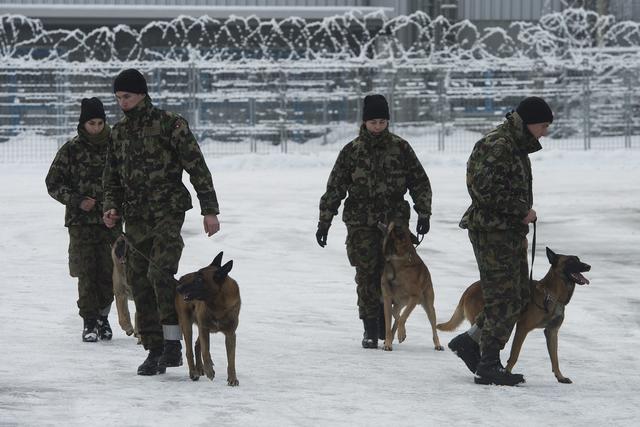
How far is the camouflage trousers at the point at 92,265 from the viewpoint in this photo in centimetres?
917

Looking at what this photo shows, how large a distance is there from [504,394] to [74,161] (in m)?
3.60

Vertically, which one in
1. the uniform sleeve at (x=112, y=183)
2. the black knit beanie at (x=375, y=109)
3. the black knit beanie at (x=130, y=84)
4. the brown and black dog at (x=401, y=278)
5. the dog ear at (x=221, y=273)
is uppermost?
the black knit beanie at (x=130, y=84)

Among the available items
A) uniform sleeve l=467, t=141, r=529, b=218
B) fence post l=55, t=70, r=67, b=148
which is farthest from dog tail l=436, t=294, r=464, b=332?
fence post l=55, t=70, r=67, b=148

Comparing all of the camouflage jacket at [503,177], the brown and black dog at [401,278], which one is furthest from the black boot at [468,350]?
the brown and black dog at [401,278]

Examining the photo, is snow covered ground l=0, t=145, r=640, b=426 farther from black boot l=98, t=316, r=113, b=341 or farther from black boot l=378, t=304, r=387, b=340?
black boot l=378, t=304, r=387, b=340

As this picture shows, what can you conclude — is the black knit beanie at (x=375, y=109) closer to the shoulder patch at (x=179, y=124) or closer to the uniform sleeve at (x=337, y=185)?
the uniform sleeve at (x=337, y=185)

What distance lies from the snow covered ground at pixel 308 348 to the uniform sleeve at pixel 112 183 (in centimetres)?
97

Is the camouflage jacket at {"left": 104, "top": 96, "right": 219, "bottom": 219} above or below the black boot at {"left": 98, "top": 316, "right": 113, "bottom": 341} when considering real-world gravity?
above

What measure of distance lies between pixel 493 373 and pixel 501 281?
53cm

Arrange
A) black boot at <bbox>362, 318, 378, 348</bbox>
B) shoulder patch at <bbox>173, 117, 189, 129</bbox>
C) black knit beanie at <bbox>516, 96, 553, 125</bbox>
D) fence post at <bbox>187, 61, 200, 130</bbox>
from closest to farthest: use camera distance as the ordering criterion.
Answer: black knit beanie at <bbox>516, 96, 553, 125</bbox> → shoulder patch at <bbox>173, 117, 189, 129</bbox> → black boot at <bbox>362, 318, 378, 348</bbox> → fence post at <bbox>187, 61, 200, 130</bbox>

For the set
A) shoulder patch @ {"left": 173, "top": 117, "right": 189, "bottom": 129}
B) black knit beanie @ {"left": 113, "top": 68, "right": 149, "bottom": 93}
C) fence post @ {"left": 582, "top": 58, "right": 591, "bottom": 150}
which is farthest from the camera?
fence post @ {"left": 582, "top": 58, "right": 591, "bottom": 150}

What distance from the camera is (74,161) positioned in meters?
9.12

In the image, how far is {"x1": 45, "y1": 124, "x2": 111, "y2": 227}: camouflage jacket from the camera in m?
9.10

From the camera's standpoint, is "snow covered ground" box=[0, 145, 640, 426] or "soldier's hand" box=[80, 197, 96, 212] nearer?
"snow covered ground" box=[0, 145, 640, 426]
